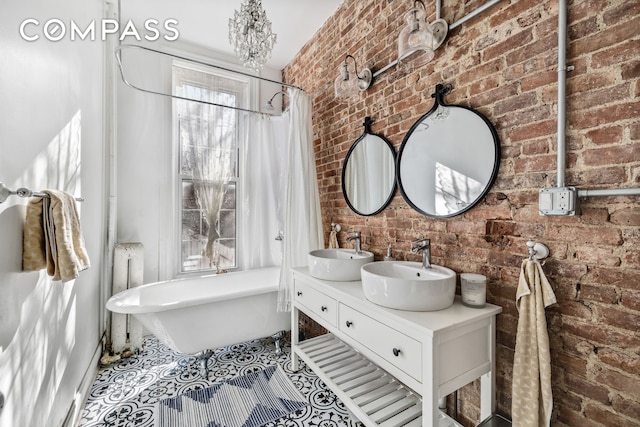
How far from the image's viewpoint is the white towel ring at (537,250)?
1.13 m

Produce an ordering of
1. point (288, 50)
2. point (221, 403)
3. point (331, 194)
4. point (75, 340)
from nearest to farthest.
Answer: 1. point (75, 340)
2. point (221, 403)
3. point (331, 194)
4. point (288, 50)

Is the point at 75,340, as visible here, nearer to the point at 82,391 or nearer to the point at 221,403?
the point at 82,391

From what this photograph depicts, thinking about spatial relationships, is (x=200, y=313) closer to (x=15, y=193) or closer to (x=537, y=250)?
(x=15, y=193)

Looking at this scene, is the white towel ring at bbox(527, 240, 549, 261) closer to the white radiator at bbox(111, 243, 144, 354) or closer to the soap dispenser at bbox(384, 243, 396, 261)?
the soap dispenser at bbox(384, 243, 396, 261)

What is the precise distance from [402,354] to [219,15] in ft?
9.52

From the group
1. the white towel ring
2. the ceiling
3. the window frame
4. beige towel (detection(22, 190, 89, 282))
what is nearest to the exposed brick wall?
the white towel ring

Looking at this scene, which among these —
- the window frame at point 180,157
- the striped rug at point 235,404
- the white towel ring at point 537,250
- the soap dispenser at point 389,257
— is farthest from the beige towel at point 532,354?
the window frame at point 180,157

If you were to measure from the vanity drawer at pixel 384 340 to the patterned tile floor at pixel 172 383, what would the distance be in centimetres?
62

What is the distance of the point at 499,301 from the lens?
51.3 inches

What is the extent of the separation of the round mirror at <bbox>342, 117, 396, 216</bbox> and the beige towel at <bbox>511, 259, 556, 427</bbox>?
37.0 inches

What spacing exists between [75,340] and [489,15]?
2772mm


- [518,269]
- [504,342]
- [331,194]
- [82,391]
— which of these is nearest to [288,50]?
[331,194]

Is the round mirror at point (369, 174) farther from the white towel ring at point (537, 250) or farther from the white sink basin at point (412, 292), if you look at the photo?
the white towel ring at point (537, 250)

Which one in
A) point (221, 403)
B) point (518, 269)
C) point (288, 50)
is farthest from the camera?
point (288, 50)
